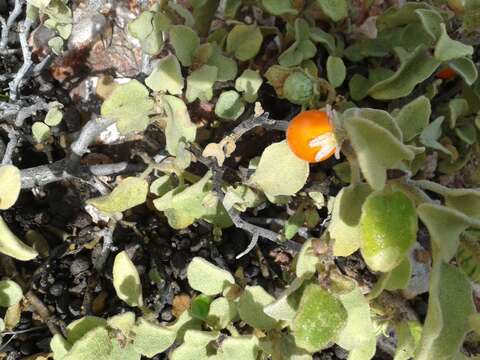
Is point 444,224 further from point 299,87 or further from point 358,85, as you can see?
point 358,85

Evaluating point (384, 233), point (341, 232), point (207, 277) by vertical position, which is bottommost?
point (207, 277)

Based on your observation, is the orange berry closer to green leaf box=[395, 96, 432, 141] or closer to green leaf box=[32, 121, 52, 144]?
green leaf box=[395, 96, 432, 141]

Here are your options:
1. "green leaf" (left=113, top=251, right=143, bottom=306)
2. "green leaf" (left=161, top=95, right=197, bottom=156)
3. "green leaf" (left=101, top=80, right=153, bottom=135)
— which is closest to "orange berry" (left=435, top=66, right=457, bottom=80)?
"green leaf" (left=161, top=95, right=197, bottom=156)

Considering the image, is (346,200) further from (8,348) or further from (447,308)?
(8,348)

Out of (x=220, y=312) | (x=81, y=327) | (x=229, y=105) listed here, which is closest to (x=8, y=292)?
(x=81, y=327)

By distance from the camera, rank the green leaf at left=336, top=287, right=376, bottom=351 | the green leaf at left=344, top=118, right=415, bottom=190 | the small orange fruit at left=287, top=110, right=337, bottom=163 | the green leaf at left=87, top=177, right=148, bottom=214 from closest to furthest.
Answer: the green leaf at left=344, top=118, right=415, bottom=190 < the small orange fruit at left=287, top=110, right=337, bottom=163 < the green leaf at left=336, top=287, right=376, bottom=351 < the green leaf at left=87, top=177, right=148, bottom=214

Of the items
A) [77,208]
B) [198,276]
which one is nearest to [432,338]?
[198,276]
